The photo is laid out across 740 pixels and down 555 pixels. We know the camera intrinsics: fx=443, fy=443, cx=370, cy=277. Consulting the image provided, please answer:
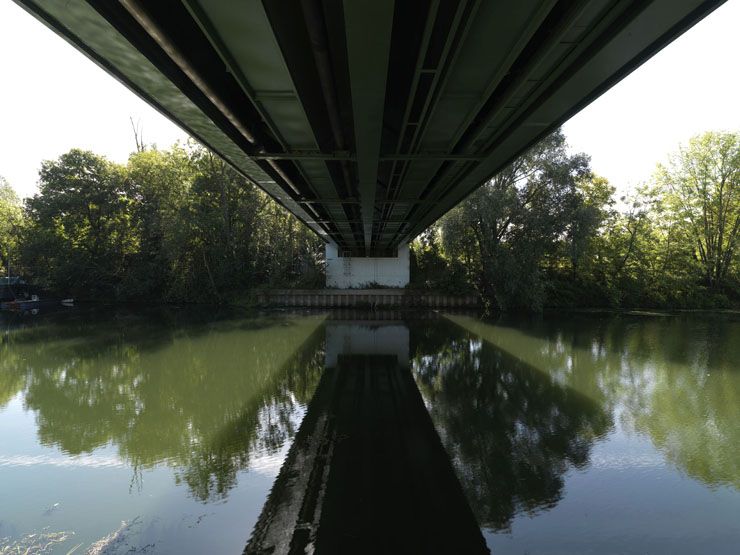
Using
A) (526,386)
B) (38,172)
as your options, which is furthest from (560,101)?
(38,172)

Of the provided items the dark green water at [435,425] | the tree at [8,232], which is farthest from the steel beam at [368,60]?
the tree at [8,232]

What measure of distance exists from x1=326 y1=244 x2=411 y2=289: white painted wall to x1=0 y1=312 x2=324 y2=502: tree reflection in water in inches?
600

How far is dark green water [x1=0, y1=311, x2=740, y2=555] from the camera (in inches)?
179

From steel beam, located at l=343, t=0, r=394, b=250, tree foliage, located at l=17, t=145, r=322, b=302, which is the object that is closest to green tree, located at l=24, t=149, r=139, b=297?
tree foliage, located at l=17, t=145, r=322, b=302

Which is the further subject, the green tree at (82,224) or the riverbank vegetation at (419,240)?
the green tree at (82,224)

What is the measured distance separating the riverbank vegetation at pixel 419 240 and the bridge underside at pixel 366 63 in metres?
21.4

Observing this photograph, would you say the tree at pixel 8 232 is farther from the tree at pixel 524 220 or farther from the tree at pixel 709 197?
the tree at pixel 709 197

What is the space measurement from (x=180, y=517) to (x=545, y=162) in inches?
1151

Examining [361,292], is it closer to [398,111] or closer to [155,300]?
[155,300]

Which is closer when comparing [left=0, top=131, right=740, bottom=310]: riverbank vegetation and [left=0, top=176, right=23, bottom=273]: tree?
[left=0, top=131, right=740, bottom=310]: riverbank vegetation

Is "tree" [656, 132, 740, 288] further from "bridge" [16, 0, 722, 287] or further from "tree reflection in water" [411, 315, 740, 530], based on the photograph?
"bridge" [16, 0, 722, 287]

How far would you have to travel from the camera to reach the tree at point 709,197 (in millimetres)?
33812

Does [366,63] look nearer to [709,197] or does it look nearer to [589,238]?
[589,238]

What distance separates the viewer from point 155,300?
1485 inches
